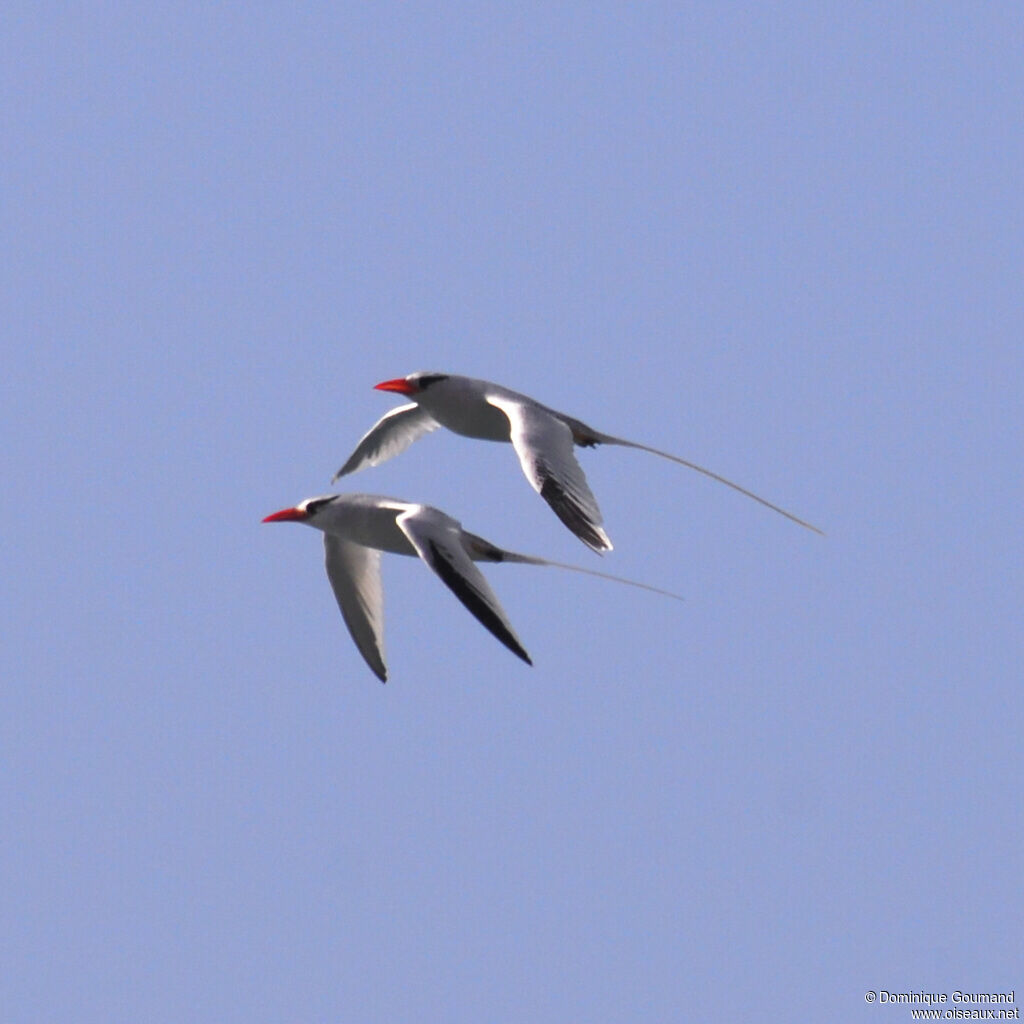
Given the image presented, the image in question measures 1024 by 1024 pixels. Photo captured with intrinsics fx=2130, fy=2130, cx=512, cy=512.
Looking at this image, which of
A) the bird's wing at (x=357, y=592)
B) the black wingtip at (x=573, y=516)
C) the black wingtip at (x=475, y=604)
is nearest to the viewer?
the black wingtip at (x=475, y=604)

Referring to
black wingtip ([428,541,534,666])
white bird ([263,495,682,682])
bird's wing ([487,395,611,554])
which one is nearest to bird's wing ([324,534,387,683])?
white bird ([263,495,682,682])

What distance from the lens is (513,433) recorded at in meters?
18.3

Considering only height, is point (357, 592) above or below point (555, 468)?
below

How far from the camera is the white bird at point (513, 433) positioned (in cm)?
1723

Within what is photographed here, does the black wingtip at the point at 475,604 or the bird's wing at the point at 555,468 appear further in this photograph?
the bird's wing at the point at 555,468

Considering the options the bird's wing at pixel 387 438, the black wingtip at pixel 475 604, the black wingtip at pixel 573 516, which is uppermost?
the bird's wing at pixel 387 438

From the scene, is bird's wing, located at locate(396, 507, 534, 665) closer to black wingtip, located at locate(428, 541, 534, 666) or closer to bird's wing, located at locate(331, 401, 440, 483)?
black wingtip, located at locate(428, 541, 534, 666)

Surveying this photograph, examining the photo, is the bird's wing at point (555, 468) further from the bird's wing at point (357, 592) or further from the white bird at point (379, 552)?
the bird's wing at point (357, 592)

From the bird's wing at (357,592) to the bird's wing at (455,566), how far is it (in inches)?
97.0

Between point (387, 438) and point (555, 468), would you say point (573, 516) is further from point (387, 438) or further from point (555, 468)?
point (387, 438)

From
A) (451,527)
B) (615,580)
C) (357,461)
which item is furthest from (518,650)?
(357,461)

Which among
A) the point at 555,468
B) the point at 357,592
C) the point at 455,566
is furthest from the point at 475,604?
the point at 357,592

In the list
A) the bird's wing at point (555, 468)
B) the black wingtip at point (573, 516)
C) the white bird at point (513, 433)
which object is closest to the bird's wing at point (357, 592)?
the white bird at point (513, 433)

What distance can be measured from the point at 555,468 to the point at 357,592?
12.8ft
